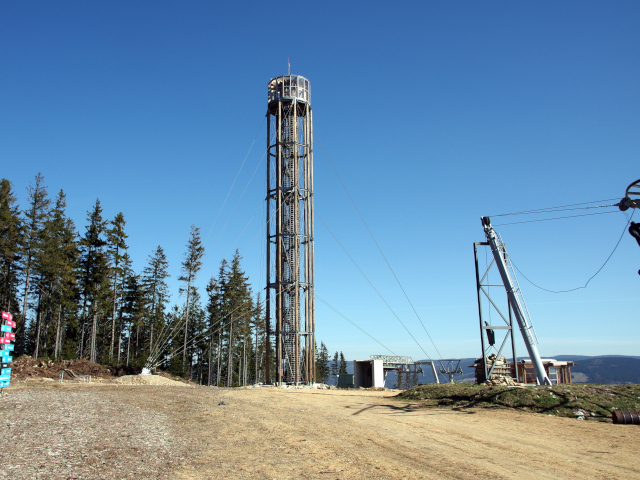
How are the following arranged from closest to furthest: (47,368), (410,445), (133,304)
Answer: (410,445), (47,368), (133,304)

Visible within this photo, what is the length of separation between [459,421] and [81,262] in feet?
139

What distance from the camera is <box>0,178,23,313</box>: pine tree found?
36.3m

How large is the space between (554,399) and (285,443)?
35.7 ft

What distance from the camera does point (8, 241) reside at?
36.7 metres

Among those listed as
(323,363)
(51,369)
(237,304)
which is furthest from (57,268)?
(323,363)

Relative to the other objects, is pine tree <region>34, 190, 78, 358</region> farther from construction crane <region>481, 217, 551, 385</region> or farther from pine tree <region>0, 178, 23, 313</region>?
construction crane <region>481, 217, 551, 385</region>

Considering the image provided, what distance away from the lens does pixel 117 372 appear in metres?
33.8

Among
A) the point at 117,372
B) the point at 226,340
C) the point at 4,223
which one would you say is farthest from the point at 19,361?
the point at 226,340

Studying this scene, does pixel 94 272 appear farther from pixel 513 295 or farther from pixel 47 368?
pixel 513 295

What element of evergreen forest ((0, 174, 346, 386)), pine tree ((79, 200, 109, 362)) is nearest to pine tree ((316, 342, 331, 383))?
evergreen forest ((0, 174, 346, 386))

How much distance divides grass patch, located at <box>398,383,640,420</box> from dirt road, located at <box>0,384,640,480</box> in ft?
3.18

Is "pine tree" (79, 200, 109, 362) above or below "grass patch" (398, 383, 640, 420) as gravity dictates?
above

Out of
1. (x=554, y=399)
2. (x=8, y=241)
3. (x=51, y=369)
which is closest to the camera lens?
(x=554, y=399)

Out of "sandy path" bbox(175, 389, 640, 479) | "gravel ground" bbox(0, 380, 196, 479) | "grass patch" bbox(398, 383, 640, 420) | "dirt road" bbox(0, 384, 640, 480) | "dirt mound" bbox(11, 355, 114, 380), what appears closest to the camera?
"gravel ground" bbox(0, 380, 196, 479)
